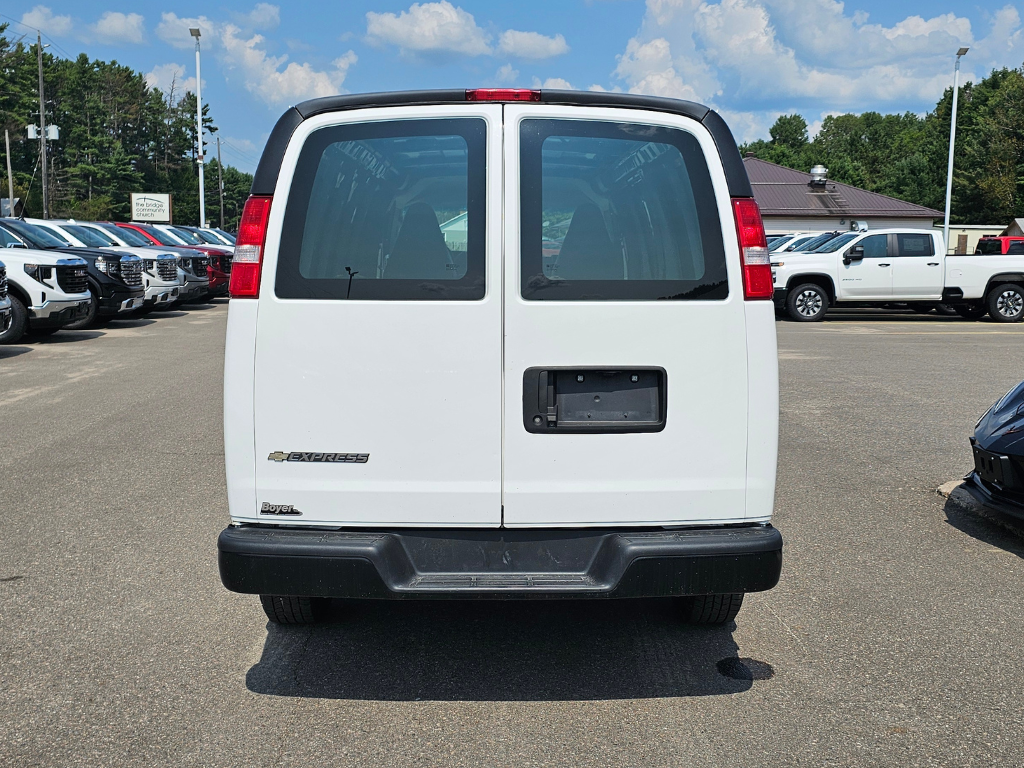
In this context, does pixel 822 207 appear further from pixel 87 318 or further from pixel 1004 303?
pixel 87 318

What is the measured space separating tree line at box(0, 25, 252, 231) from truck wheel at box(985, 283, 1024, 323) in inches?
2227

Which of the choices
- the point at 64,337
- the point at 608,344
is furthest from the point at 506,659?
the point at 64,337

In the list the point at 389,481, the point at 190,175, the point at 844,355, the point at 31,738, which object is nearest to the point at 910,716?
the point at 389,481

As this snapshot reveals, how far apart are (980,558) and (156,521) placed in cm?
449

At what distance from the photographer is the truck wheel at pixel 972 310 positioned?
73.4ft

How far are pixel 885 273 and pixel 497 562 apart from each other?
1986 cm

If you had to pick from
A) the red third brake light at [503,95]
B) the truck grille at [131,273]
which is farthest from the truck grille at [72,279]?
the red third brake light at [503,95]

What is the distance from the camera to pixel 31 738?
10.8 feet

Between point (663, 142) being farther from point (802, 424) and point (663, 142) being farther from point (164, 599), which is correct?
point (802, 424)

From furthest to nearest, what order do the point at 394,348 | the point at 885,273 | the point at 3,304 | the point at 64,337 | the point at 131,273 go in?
1. the point at 885,273
2. the point at 131,273
3. the point at 64,337
4. the point at 3,304
5. the point at 394,348

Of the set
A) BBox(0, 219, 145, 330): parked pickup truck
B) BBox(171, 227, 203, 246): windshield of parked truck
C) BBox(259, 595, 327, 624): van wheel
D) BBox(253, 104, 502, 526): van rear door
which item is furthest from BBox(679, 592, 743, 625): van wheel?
BBox(171, 227, 203, 246): windshield of parked truck

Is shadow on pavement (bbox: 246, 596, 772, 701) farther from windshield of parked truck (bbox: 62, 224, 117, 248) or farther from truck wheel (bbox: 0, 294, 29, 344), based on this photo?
windshield of parked truck (bbox: 62, 224, 117, 248)

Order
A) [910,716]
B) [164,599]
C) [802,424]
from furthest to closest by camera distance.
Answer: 1. [802,424]
2. [164,599]
3. [910,716]

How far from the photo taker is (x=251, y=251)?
138 inches
